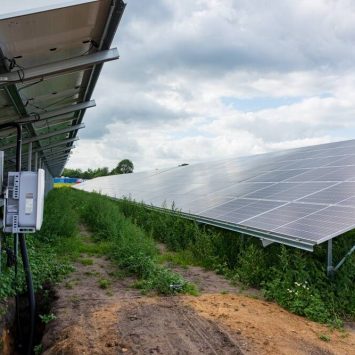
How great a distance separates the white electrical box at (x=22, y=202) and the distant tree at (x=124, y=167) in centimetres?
8176

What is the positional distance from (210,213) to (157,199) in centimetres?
624

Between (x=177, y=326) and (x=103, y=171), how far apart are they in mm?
84948

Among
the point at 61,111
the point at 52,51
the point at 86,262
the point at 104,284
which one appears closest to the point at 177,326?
the point at 104,284

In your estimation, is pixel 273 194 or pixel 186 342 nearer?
pixel 186 342

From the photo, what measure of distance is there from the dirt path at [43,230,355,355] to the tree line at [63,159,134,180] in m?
79.8

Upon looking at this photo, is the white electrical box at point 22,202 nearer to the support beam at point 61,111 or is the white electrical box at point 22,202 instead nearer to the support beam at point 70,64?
the support beam at point 70,64

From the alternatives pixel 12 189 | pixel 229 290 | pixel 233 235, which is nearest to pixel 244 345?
pixel 229 290

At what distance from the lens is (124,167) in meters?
88.1

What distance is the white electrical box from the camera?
482 centimetres

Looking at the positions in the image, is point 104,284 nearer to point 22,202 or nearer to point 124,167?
point 22,202

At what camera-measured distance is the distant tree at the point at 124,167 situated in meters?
86.6

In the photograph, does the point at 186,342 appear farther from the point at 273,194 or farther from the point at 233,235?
the point at 273,194

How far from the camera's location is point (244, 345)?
450 centimetres

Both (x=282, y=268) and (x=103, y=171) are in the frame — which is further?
(x=103, y=171)
